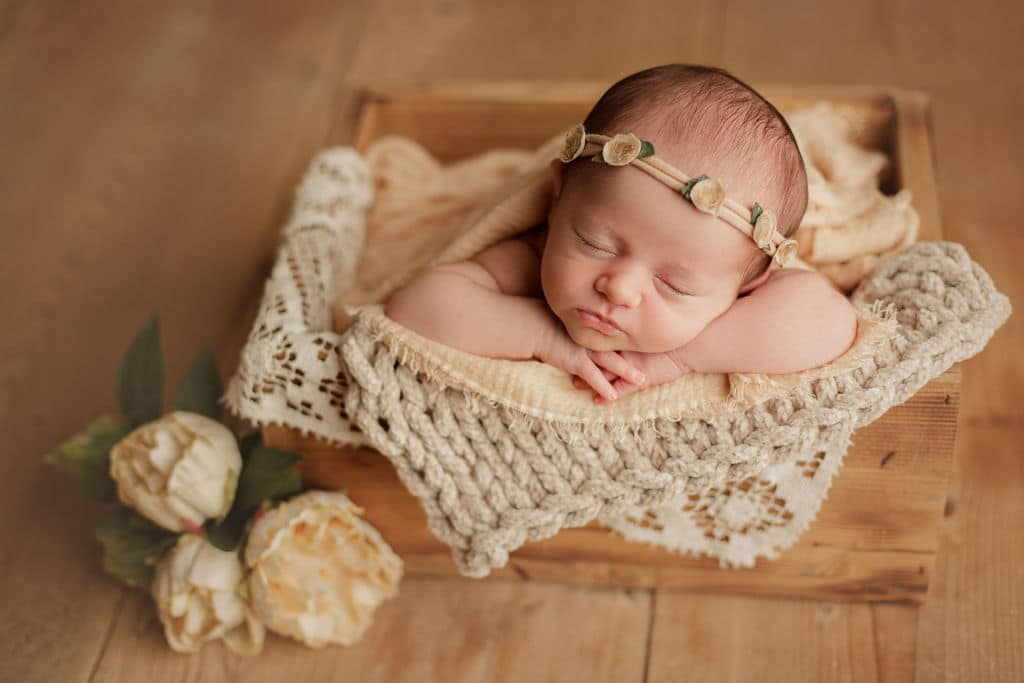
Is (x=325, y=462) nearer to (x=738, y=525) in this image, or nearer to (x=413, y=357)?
(x=413, y=357)

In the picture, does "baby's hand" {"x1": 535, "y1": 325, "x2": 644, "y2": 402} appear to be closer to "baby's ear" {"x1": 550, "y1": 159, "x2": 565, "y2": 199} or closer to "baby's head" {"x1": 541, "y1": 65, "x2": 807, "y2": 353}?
"baby's head" {"x1": 541, "y1": 65, "x2": 807, "y2": 353}

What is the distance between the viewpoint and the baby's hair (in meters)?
0.92

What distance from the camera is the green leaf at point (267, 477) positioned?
1102 millimetres

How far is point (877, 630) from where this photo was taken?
3.79ft

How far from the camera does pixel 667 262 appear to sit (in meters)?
0.93

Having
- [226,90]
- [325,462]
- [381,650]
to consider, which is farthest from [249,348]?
[226,90]

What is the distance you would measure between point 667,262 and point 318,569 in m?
0.52

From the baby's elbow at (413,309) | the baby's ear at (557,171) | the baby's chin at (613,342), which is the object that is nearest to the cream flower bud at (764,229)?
the baby's chin at (613,342)

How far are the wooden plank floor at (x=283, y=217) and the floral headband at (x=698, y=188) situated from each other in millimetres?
500

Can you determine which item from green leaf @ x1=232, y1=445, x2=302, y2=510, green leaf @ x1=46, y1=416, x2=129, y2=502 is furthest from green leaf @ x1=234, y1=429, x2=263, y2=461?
green leaf @ x1=46, y1=416, x2=129, y2=502

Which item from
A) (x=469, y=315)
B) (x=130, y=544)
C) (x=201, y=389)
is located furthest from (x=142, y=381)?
(x=469, y=315)

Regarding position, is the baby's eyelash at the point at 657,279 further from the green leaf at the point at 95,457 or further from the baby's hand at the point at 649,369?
the green leaf at the point at 95,457

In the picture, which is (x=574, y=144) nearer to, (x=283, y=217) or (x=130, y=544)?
(x=130, y=544)

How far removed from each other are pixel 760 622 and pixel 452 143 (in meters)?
0.82
